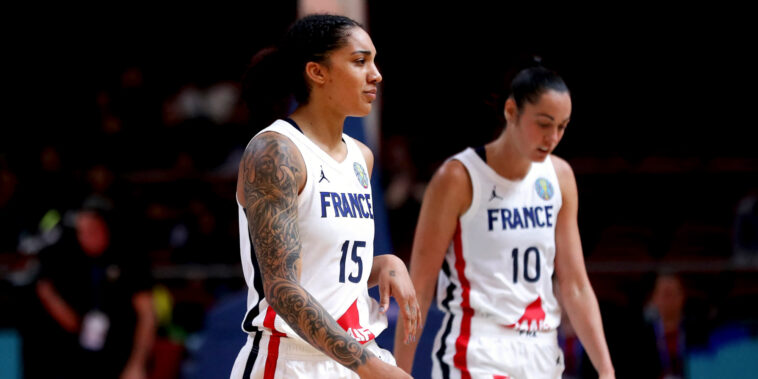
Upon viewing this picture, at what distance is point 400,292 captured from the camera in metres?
2.62

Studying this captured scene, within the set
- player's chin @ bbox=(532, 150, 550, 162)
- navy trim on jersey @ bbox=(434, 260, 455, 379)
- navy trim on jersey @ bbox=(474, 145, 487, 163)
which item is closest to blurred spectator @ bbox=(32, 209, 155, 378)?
navy trim on jersey @ bbox=(434, 260, 455, 379)

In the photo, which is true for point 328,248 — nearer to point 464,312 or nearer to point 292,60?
point 292,60

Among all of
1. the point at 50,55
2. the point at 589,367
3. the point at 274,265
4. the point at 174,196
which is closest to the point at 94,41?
the point at 50,55

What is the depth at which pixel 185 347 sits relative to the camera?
7.54m

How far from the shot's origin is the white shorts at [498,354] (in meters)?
3.35

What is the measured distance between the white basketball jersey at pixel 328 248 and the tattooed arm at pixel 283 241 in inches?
2.9

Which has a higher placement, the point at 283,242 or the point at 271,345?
the point at 283,242

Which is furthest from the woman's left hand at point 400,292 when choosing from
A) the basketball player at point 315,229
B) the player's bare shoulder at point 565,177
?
the player's bare shoulder at point 565,177

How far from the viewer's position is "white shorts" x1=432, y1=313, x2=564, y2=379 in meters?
3.35

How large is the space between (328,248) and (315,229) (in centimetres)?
7

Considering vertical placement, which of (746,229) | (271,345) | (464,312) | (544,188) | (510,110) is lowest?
(746,229)

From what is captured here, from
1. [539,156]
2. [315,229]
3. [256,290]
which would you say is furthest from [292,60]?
[539,156]

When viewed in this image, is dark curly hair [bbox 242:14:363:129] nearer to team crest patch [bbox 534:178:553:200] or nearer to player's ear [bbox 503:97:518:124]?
player's ear [bbox 503:97:518:124]

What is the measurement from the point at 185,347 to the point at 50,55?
5970 mm
